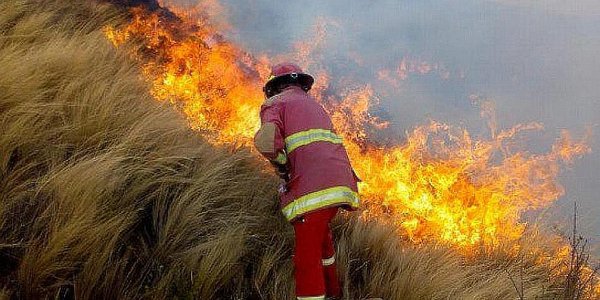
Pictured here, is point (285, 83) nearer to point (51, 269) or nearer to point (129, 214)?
point (129, 214)

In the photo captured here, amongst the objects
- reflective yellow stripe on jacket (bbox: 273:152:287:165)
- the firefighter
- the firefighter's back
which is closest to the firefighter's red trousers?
the firefighter

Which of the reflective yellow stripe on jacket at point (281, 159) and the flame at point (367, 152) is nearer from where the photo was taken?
the reflective yellow stripe on jacket at point (281, 159)

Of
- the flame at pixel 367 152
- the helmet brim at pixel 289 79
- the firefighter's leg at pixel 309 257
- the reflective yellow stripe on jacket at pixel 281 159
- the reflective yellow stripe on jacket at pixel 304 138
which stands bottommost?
the firefighter's leg at pixel 309 257

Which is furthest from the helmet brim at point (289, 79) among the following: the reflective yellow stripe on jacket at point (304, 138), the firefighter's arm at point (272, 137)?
the reflective yellow stripe on jacket at point (304, 138)

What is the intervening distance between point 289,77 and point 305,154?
64 cm

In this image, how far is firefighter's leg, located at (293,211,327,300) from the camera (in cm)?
294

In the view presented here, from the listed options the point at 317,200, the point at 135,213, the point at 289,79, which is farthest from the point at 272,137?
the point at 135,213

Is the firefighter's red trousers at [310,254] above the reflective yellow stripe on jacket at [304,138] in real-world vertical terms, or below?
below

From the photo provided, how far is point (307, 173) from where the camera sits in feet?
9.90

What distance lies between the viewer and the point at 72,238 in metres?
2.43

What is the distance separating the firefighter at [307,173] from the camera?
2.98 metres

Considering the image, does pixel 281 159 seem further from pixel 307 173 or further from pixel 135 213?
pixel 135 213

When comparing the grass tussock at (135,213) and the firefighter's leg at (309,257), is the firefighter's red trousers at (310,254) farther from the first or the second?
the grass tussock at (135,213)

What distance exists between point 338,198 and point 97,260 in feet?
4.55
